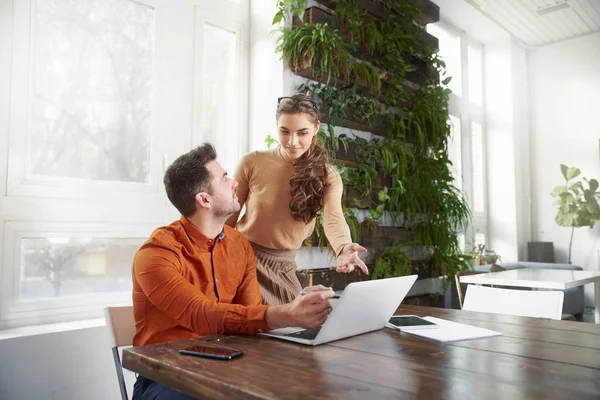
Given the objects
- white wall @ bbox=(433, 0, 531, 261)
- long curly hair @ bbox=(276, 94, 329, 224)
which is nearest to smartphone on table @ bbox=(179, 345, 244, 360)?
long curly hair @ bbox=(276, 94, 329, 224)

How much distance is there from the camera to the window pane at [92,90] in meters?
2.32

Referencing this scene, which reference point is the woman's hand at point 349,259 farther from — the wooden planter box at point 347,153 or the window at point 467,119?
the window at point 467,119

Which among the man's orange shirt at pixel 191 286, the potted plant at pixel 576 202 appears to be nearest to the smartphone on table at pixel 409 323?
the man's orange shirt at pixel 191 286

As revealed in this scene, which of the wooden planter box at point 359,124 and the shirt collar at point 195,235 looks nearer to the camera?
the shirt collar at point 195,235

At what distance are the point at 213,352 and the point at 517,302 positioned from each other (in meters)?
1.37

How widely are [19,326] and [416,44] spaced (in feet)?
11.5

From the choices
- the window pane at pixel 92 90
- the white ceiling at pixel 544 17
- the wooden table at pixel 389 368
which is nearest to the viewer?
the wooden table at pixel 389 368

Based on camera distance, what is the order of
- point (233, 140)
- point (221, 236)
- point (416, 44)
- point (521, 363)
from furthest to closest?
point (416, 44)
point (233, 140)
point (221, 236)
point (521, 363)

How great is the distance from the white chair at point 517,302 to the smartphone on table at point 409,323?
1.98ft

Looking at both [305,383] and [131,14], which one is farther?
[131,14]

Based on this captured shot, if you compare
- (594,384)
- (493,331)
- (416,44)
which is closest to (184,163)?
(493,331)

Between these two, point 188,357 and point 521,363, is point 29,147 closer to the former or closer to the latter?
point 188,357

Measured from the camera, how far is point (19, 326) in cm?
217

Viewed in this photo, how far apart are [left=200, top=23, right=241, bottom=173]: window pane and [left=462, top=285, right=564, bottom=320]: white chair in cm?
163
